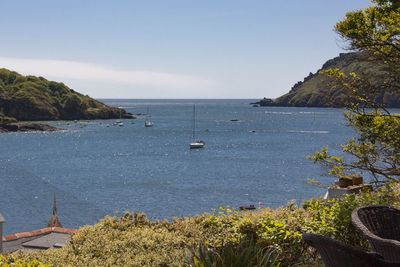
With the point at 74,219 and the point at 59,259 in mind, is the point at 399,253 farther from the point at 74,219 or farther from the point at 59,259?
the point at 74,219

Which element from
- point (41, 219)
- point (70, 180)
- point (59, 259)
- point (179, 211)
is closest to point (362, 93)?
point (59, 259)

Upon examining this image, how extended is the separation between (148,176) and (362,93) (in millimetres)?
45773

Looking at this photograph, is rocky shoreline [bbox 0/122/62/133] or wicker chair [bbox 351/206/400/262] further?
rocky shoreline [bbox 0/122/62/133]

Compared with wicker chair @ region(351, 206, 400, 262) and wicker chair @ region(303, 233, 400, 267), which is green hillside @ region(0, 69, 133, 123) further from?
wicker chair @ region(303, 233, 400, 267)

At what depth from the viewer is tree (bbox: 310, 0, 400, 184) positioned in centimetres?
820

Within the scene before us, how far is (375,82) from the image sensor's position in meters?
9.27

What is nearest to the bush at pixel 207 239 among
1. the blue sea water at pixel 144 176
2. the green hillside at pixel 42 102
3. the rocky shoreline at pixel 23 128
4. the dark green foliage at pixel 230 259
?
the dark green foliage at pixel 230 259

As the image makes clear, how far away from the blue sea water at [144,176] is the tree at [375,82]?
5.70m

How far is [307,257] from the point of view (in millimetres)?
5836

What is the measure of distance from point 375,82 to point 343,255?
20.1ft

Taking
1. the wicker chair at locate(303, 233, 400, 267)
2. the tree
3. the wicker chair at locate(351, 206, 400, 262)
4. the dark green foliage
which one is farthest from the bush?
the tree

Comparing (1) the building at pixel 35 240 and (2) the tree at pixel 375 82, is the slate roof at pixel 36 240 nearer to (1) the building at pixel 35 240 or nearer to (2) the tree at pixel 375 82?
(1) the building at pixel 35 240

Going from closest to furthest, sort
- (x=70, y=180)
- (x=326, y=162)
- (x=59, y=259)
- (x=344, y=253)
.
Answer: (x=344, y=253) < (x=59, y=259) < (x=326, y=162) < (x=70, y=180)

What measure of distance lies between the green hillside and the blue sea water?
146 feet
